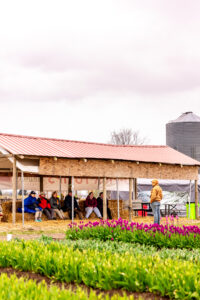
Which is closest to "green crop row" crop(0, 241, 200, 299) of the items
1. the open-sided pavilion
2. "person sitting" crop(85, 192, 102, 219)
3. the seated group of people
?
the open-sided pavilion

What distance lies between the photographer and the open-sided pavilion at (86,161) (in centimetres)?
1834

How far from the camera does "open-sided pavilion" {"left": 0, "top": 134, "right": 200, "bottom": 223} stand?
18344mm

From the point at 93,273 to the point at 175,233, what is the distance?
504cm

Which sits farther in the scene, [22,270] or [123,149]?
[123,149]

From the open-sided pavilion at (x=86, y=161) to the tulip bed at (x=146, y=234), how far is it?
6.06 meters

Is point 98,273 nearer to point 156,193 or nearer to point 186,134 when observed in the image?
point 156,193

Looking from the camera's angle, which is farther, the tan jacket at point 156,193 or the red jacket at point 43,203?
the red jacket at point 43,203

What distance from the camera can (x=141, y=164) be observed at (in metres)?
22.1

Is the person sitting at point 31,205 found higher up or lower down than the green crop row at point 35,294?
higher up

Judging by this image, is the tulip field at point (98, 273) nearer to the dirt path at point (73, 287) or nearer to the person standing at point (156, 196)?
the dirt path at point (73, 287)

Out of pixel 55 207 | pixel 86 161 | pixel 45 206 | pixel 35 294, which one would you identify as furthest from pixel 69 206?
pixel 35 294

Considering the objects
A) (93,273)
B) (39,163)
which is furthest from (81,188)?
(93,273)

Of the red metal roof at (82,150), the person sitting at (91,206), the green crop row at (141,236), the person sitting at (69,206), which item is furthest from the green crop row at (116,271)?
the person sitting at (91,206)

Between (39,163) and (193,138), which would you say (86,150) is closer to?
(39,163)
